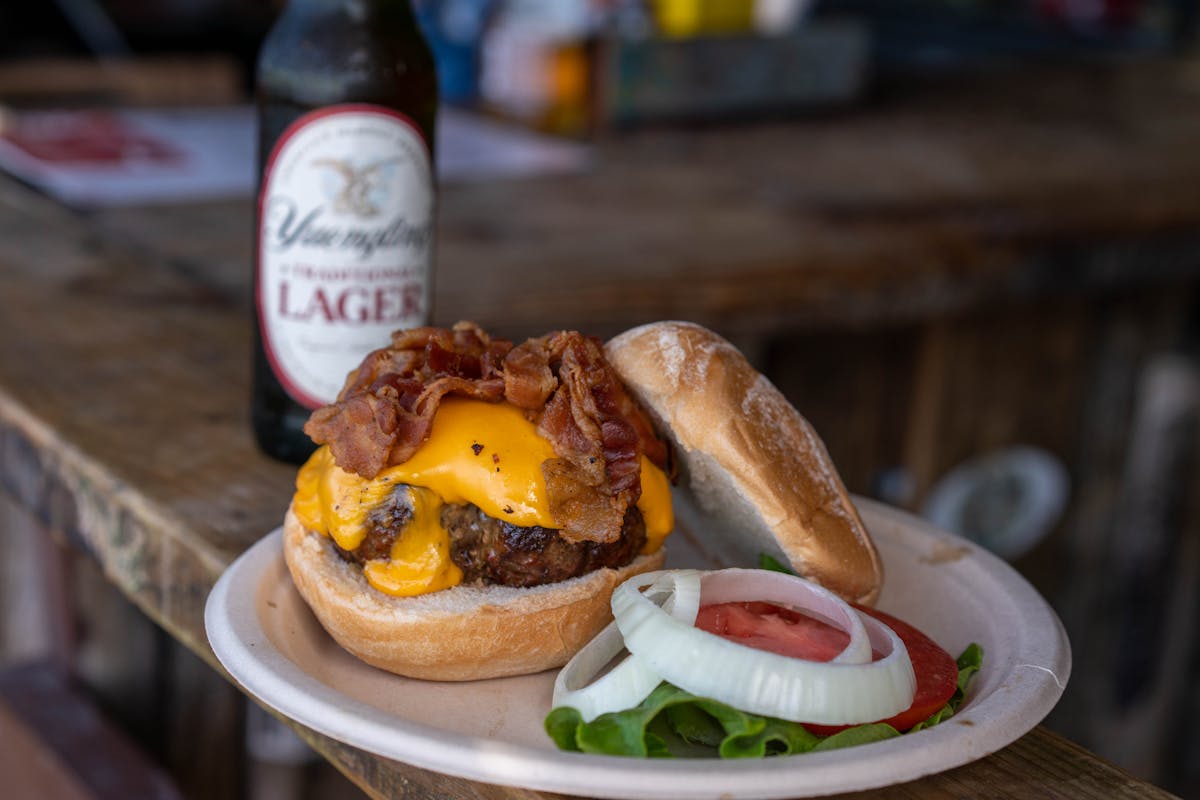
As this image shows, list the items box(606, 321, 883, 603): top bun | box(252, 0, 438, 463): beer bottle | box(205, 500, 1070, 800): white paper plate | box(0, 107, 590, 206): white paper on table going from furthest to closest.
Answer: box(0, 107, 590, 206): white paper on table
box(252, 0, 438, 463): beer bottle
box(606, 321, 883, 603): top bun
box(205, 500, 1070, 800): white paper plate

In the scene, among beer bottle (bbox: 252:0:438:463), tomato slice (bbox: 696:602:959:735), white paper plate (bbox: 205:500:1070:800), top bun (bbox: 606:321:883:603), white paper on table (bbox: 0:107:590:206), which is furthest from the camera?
white paper on table (bbox: 0:107:590:206)

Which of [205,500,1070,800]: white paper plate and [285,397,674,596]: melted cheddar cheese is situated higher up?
[285,397,674,596]: melted cheddar cheese

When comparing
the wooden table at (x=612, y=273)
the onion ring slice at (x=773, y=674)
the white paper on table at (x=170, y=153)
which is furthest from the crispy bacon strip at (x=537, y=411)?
the white paper on table at (x=170, y=153)

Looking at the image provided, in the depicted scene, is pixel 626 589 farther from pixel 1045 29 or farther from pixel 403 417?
pixel 1045 29

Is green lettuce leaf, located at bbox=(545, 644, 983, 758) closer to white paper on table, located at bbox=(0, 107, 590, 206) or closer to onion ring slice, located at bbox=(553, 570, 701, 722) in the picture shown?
onion ring slice, located at bbox=(553, 570, 701, 722)

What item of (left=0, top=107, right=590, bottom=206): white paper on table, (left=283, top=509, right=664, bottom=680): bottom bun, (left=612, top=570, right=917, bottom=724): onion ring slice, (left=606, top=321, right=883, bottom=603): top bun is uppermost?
(left=606, top=321, right=883, bottom=603): top bun

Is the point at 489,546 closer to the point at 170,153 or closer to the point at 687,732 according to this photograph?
the point at 687,732

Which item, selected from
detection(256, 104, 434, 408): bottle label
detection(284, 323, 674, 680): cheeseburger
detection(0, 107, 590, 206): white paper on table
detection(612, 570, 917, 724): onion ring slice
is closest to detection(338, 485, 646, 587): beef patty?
detection(284, 323, 674, 680): cheeseburger

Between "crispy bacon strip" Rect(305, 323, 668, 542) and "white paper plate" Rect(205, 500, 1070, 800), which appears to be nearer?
"white paper plate" Rect(205, 500, 1070, 800)

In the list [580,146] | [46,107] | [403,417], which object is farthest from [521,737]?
[46,107]
